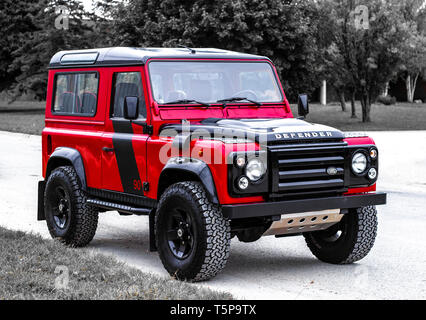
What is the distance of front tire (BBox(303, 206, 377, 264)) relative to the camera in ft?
23.9

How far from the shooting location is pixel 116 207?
7605mm

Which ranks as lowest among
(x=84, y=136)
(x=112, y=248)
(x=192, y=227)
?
(x=112, y=248)

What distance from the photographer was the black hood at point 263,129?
659 cm

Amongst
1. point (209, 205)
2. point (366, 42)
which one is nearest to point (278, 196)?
point (209, 205)

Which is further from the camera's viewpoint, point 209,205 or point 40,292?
point 209,205

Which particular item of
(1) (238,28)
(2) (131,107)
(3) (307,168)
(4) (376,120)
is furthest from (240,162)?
(4) (376,120)

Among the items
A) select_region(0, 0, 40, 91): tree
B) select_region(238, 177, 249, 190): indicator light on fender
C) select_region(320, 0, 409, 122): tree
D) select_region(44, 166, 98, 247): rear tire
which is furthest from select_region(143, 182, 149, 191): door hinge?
select_region(0, 0, 40, 91): tree

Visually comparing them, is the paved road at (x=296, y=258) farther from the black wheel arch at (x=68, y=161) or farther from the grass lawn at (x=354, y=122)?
the grass lawn at (x=354, y=122)

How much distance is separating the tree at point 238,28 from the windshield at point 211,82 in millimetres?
22768

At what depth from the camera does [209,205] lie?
6.44 meters

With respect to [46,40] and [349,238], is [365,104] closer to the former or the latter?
[46,40]
